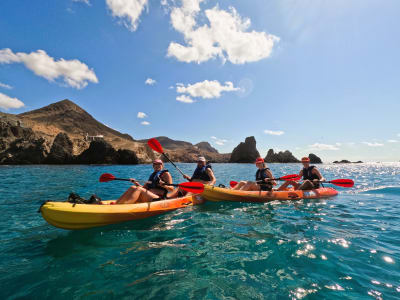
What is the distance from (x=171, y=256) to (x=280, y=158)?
401 feet

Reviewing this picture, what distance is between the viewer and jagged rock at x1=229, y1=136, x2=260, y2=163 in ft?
361

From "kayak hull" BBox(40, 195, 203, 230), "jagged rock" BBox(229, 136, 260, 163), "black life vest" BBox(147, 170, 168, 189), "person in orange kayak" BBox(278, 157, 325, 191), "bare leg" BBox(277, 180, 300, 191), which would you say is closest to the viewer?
"kayak hull" BBox(40, 195, 203, 230)

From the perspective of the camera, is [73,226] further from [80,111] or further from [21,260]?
[80,111]

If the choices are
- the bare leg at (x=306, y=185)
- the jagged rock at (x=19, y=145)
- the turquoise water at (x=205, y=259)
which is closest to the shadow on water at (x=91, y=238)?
the turquoise water at (x=205, y=259)

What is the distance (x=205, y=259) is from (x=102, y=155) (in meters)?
57.6

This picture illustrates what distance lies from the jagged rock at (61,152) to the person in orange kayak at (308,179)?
197 feet

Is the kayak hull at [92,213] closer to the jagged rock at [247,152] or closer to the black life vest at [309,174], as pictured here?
the black life vest at [309,174]

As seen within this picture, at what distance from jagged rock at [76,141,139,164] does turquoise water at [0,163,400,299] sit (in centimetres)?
5249

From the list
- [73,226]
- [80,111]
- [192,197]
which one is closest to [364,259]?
[192,197]

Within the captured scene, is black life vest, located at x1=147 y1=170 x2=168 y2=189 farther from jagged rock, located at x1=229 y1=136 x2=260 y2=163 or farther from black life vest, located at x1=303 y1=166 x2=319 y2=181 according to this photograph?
jagged rock, located at x1=229 y1=136 x2=260 y2=163

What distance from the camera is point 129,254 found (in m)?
3.66

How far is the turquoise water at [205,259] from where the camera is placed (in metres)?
2.66

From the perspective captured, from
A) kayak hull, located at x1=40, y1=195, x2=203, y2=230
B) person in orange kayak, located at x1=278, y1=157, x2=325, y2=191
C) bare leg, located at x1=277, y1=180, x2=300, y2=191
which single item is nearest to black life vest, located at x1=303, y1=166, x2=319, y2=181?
person in orange kayak, located at x1=278, y1=157, x2=325, y2=191

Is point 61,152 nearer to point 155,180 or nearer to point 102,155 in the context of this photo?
point 102,155
